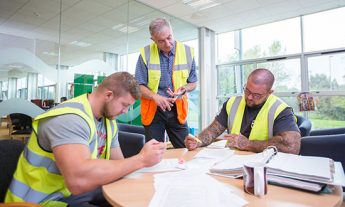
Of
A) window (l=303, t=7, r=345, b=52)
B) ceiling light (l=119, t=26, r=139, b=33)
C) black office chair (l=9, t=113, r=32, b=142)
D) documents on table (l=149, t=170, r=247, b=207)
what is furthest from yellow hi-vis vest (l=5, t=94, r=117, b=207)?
window (l=303, t=7, r=345, b=52)

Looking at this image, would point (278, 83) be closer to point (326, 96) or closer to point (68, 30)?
point (326, 96)

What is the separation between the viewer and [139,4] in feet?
14.6

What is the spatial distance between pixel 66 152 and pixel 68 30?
3368 mm

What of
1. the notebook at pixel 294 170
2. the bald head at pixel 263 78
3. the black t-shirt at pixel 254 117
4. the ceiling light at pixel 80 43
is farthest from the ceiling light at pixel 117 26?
the notebook at pixel 294 170

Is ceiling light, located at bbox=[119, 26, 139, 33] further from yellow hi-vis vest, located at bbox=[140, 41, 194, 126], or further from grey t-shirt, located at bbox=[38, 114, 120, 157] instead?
grey t-shirt, located at bbox=[38, 114, 120, 157]

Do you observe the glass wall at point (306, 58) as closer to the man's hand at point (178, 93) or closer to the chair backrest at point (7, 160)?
the man's hand at point (178, 93)

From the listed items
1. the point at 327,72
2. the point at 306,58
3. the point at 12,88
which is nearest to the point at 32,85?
the point at 12,88

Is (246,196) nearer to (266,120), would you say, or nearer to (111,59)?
(266,120)

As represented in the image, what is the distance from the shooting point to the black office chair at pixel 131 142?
5.51 ft

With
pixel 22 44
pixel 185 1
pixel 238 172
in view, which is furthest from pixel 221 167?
pixel 185 1

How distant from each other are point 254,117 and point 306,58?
4.10m

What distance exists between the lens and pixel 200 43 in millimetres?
5840

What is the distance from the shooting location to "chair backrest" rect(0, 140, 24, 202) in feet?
3.44

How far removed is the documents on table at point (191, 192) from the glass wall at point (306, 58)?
4735 millimetres
